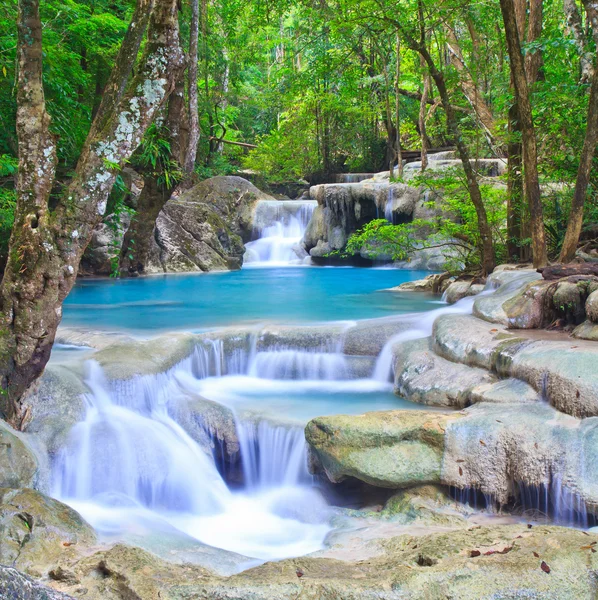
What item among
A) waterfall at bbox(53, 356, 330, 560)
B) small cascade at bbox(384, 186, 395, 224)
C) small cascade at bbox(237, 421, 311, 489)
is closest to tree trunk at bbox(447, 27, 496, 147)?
small cascade at bbox(384, 186, 395, 224)

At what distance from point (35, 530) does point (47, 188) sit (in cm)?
265

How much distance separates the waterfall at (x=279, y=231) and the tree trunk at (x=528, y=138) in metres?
13.8

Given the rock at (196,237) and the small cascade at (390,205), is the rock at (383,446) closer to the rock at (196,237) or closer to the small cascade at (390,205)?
the rock at (196,237)

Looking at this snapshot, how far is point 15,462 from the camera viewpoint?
452 cm

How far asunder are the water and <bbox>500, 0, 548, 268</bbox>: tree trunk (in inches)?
99.7

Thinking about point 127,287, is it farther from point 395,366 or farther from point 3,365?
point 3,365

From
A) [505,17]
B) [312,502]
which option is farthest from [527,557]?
[505,17]

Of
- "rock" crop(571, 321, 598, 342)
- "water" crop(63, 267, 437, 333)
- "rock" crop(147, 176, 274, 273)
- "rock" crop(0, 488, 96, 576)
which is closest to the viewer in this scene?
"rock" crop(0, 488, 96, 576)

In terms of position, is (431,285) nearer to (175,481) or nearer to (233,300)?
(233,300)

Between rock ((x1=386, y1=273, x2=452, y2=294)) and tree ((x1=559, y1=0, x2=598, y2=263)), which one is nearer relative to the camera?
tree ((x1=559, y1=0, x2=598, y2=263))

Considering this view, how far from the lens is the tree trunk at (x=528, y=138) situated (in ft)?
27.3

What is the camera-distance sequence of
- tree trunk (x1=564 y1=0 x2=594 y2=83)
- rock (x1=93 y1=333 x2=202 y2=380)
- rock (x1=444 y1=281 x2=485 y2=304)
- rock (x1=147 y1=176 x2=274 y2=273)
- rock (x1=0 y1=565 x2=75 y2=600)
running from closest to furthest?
rock (x1=0 y1=565 x2=75 y2=600) < rock (x1=93 y1=333 x2=202 y2=380) < tree trunk (x1=564 y1=0 x2=594 y2=83) < rock (x1=444 y1=281 x2=485 y2=304) < rock (x1=147 y1=176 x2=274 y2=273)

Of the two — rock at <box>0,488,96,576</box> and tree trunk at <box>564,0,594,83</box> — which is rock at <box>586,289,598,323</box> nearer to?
tree trunk at <box>564,0,594,83</box>

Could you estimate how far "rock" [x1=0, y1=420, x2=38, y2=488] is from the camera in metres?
4.39
